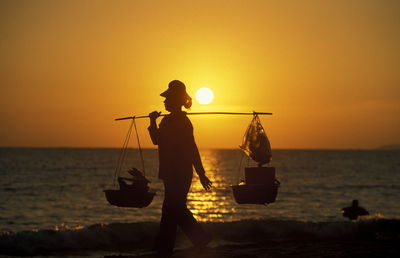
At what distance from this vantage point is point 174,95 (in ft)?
29.5

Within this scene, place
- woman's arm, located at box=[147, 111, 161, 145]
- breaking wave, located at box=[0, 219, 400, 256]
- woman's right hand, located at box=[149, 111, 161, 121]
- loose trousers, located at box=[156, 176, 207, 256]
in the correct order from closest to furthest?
loose trousers, located at box=[156, 176, 207, 256] → woman's arm, located at box=[147, 111, 161, 145] → woman's right hand, located at box=[149, 111, 161, 121] → breaking wave, located at box=[0, 219, 400, 256]

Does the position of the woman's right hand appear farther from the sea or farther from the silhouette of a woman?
the sea

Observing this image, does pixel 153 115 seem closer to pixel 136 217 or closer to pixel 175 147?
pixel 175 147

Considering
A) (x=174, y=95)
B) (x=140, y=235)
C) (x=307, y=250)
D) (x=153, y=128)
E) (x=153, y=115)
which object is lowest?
(x=140, y=235)

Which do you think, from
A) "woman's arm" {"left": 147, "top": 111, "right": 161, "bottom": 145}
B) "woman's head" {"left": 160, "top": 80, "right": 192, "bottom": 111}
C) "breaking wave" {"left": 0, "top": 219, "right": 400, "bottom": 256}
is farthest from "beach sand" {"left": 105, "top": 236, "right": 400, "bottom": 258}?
"breaking wave" {"left": 0, "top": 219, "right": 400, "bottom": 256}

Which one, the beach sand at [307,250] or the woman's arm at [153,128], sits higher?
the woman's arm at [153,128]

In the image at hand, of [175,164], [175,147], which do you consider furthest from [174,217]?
[175,147]

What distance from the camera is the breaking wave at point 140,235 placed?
18.4 metres

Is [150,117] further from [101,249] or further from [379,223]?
[379,223]

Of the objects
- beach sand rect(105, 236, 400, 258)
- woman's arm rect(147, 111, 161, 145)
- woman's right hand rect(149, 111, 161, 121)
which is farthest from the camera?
beach sand rect(105, 236, 400, 258)

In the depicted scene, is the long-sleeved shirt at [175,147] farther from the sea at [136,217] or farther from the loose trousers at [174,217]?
the sea at [136,217]

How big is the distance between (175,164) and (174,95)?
1.11 metres

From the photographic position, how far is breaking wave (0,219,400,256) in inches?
724

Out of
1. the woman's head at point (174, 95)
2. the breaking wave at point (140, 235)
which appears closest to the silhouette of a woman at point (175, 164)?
the woman's head at point (174, 95)
